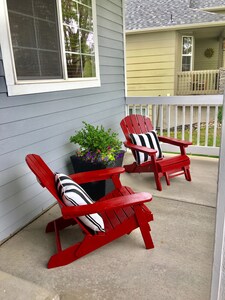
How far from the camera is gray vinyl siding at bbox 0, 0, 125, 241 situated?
217cm

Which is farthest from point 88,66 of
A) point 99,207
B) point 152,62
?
point 152,62

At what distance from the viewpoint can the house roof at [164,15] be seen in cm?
704

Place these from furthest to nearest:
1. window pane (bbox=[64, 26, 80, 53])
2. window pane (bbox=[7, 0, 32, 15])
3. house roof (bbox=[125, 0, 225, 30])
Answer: house roof (bbox=[125, 0, 225, 30]) < window pane (bbox=[64, 26, 80, 53]) < window pane (bbox=[7, 0, 32, 15])

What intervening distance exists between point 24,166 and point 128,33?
6299 millimetres

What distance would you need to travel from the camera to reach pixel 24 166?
2.36 m

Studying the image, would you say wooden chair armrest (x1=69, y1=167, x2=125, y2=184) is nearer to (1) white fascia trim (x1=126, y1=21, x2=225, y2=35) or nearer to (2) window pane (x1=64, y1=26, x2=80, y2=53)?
(2) window pane (x1=64, y1=26, x2=80, y2=53)

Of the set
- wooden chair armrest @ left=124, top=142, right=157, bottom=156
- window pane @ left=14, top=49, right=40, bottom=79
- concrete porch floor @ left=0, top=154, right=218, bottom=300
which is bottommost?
concrete porch floor @ left=0, top=154, right=218, bottom=300

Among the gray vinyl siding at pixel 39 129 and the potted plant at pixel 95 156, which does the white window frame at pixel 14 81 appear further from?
the potted plant at pixel 95 156

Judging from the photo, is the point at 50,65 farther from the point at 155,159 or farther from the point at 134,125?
the point at 155,159

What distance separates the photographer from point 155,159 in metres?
3.04

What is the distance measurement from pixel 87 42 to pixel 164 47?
4.56 metres

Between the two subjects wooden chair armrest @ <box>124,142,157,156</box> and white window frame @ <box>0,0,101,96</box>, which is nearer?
white window frame @ <box>0,0,101,96</box>

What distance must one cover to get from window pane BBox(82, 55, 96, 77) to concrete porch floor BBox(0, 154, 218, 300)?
194cm

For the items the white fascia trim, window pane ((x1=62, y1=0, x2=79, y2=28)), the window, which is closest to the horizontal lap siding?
the white fascia trim
